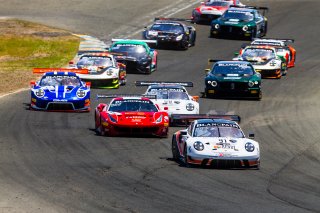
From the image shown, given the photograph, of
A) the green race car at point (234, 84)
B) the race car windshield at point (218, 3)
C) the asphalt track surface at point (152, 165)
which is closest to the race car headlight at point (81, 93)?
the asphalt track surface at point (152, 165)

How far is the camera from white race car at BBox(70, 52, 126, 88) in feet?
136

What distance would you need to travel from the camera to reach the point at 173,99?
3344cm

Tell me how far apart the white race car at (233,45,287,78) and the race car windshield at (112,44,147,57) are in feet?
13.3

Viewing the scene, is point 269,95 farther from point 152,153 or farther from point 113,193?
point 113,193

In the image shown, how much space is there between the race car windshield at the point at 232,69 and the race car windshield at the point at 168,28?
12873 mm

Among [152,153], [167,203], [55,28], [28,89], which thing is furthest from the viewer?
[55,28]

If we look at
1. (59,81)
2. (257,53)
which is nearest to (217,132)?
(59,81)

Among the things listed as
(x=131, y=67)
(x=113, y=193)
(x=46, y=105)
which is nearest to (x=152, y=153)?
(x=113, y=193)

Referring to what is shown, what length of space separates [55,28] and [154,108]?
2965 centimetres

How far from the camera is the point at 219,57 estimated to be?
52188 mm

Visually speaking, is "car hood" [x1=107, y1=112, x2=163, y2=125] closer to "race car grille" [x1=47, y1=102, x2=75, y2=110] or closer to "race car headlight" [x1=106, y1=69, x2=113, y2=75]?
"race car grille" [x1=47, y1=102, x2=75, y2=110]

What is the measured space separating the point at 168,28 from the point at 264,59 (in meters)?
8.91

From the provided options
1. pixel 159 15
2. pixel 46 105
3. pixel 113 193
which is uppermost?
pixel 113 193

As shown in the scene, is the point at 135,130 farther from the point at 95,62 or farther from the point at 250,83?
the point at 95,62
